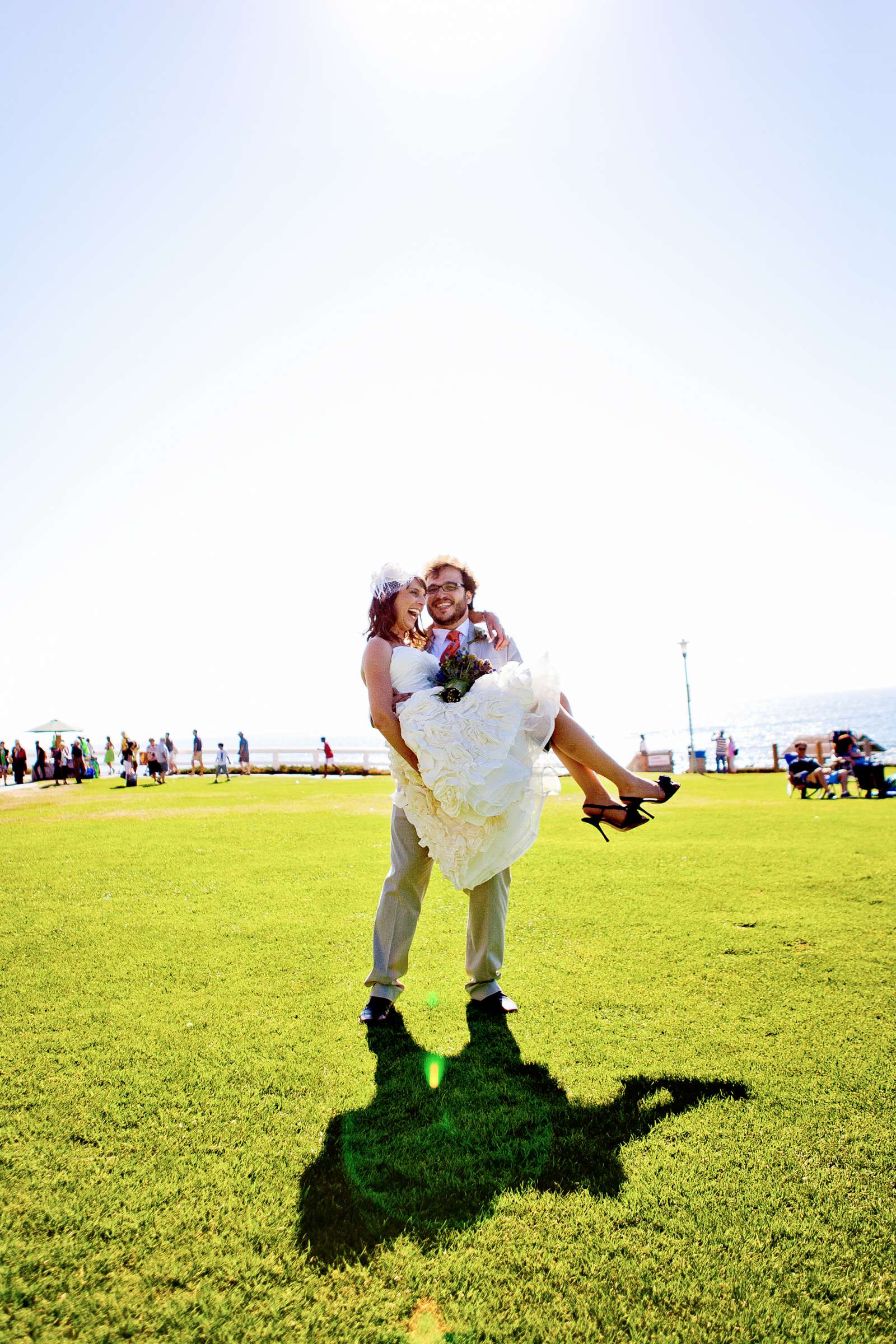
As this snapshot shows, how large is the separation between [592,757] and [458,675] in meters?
0.83

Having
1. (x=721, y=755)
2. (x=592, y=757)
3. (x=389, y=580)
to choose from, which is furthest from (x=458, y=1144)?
(x=721, y=755)

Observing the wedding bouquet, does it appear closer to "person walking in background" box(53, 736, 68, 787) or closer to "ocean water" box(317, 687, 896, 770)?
"ocean water" box(317, 687, 896, 770)

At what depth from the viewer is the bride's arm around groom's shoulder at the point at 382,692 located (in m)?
3.74

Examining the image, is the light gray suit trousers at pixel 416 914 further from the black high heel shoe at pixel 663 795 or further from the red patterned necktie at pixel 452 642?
the red patterned necktie at pixel 452 642

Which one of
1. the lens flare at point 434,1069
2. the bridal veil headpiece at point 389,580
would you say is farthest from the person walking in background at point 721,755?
the lens flare at point 434,1069

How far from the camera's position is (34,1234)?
2074 mm

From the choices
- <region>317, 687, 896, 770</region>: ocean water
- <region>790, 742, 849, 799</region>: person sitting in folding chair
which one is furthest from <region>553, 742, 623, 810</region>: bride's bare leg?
<region>317, 687, 896, 770</region>: ocean water

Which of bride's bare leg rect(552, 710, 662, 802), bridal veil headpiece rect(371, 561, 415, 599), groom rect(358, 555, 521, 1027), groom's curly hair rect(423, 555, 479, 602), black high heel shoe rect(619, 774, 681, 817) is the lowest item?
groom rect(358, 555, 521, 1027)

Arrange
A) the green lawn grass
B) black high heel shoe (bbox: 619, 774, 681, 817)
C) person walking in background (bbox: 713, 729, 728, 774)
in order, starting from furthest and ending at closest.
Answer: person walking in background (bbox: 713, 729, 728, 774) → black high heel shoe (bbox: 619, 774, 681, 817) → the green lawn grass

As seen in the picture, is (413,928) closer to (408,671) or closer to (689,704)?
(408,671)

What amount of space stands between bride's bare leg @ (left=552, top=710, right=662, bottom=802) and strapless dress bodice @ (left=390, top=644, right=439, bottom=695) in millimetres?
748

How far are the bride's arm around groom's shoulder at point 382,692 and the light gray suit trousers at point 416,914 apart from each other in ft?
1.25

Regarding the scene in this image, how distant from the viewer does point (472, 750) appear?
3.54 metres

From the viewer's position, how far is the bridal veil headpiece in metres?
4.04
